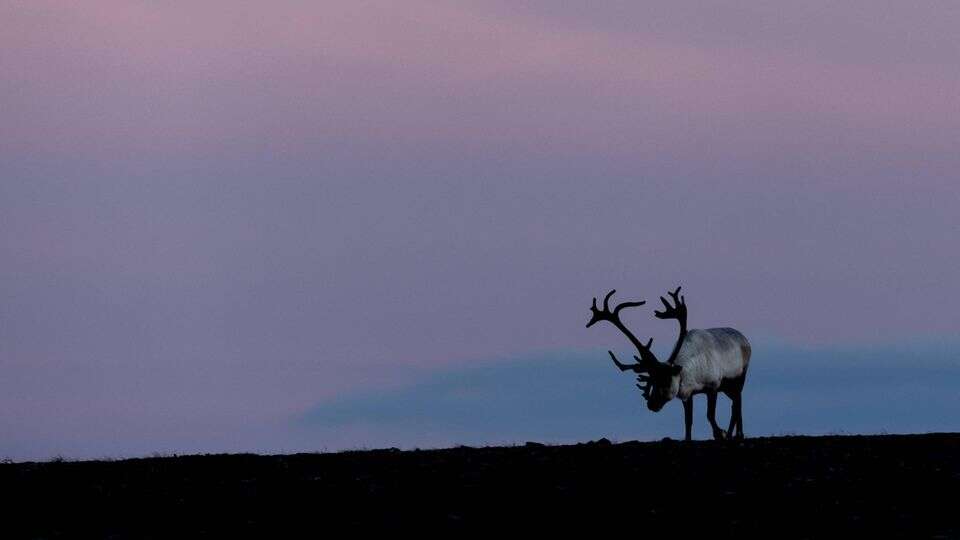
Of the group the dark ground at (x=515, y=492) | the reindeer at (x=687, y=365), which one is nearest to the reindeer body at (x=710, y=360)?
the reindeer at (x=687, y=365)

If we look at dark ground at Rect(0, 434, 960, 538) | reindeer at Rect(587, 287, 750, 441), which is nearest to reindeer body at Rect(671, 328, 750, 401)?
reindeer at Rect(587, 287, 750, 441)

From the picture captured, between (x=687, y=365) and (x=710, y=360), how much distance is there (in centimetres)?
83

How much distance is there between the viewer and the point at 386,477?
22.2 m

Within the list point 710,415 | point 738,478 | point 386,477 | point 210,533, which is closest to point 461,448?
point 386,477

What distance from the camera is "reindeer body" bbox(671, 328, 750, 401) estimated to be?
105 ft

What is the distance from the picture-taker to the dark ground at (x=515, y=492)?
1944cm

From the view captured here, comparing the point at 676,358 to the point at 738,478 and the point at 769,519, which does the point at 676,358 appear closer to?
the point at 738,478

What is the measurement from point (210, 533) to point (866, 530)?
7209mm

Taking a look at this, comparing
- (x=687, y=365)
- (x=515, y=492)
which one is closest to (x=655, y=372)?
(x=687, y=365)

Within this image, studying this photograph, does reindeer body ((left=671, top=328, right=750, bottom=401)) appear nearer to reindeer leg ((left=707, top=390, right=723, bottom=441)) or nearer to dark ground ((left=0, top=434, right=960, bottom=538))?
reindeer leg ((left=707, top=390, right=723, bottom=441))

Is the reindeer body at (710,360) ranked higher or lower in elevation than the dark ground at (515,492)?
higher

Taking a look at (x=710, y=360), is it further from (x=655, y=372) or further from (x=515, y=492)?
(x=515, y=492)

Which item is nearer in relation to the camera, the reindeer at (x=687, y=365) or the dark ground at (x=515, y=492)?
the dark ground at (x=515, y=492)

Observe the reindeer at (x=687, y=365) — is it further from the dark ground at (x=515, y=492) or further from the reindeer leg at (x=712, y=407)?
the dark ground at (x=515, y=492)
